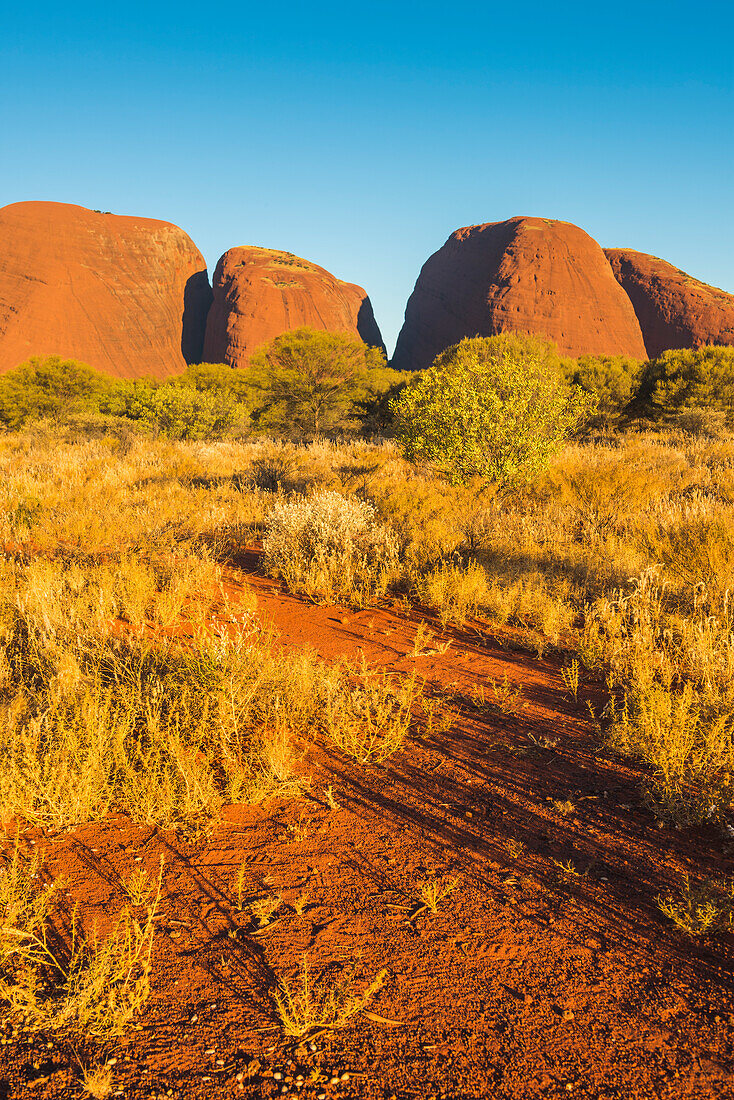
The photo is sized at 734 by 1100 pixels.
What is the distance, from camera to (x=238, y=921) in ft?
6.43

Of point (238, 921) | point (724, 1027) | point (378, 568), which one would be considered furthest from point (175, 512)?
point (724, 1027)

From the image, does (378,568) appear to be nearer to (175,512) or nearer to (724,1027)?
(175,512)

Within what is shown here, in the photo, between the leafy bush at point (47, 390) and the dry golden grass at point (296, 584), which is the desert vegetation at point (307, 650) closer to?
the dry golden grass at point (296, 584)

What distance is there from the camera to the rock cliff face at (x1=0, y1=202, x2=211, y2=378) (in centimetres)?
5353

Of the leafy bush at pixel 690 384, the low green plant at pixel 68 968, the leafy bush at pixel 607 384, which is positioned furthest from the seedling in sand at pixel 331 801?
the leafy bush at pixel 607 384

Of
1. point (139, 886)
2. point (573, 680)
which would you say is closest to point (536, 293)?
point (573, 680)

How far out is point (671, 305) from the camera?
58.7 metres

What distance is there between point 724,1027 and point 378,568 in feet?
16.0

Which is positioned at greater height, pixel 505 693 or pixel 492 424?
pixel 492 424

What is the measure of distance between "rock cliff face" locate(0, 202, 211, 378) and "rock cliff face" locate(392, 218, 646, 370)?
96.0ft

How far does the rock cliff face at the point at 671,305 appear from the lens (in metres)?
56.0

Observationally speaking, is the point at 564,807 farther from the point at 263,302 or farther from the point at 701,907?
the point at 263,302

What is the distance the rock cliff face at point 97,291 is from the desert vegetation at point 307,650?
171 feet

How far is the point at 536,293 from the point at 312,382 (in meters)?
43.8
